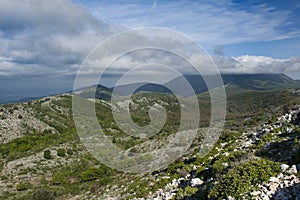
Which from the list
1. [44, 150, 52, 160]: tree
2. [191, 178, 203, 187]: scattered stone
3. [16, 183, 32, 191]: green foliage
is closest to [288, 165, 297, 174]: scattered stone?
[191, 178, 203, 187]: scattered stone

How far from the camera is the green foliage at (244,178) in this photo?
9.02 m

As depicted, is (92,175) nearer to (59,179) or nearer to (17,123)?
(59,179)

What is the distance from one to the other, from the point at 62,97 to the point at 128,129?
71.3 m

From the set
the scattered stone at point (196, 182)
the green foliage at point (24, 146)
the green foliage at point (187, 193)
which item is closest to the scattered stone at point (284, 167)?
the green foliage at point (187, 193)

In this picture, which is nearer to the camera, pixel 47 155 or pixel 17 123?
pixel 47 155

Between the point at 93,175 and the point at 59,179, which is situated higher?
the point at 93,175

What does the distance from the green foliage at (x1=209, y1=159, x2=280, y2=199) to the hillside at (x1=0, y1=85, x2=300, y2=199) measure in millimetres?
31

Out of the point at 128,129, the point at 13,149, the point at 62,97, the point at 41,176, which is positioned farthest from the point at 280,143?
the point at 62,97

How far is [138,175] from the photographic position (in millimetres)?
26016

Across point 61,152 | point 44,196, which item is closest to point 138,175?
point 44,196

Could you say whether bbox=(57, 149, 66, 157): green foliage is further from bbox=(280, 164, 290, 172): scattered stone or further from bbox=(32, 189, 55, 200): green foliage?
bbox=(280, 164, 290, 172): scattered stone

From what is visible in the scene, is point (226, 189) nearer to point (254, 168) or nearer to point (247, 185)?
point (247, 185)

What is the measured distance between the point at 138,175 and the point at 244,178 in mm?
17754

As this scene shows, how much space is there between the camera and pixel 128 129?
276 ft
